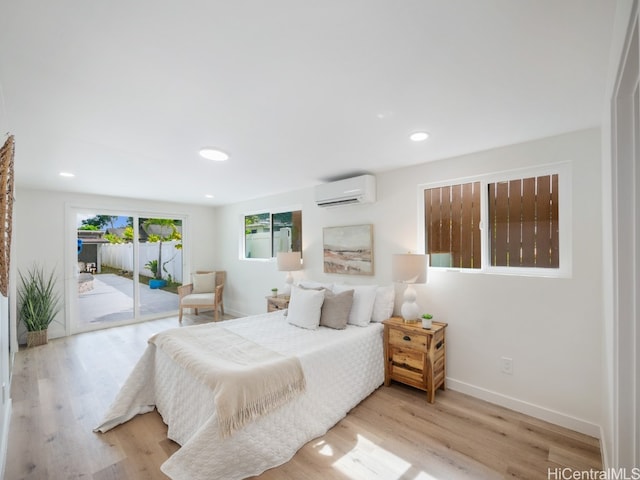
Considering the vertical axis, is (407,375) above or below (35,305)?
below

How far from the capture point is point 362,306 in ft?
9.84

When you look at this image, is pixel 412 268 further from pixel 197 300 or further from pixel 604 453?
pixel 197 300

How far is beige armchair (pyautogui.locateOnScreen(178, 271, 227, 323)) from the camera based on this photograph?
5020mm

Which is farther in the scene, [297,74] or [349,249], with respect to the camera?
[349,249]

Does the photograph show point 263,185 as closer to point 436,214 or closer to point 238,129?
point 238,129

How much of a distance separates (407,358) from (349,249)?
1.46 metres

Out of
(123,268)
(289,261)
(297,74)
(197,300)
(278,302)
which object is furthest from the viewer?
(123,268)

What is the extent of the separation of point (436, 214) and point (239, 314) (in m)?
4.16

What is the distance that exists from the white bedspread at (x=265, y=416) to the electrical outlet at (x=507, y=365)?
1.07 m

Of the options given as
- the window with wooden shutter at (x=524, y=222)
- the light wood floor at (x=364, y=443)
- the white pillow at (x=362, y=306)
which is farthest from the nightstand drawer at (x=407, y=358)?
the window with wooden shutter at (x=524, y=222)

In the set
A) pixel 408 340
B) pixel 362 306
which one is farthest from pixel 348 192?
pixel 408 340

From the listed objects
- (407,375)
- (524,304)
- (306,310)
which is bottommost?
(407,375)

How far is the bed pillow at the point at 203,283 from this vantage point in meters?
5.43

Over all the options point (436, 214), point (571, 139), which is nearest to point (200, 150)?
point (436, 214)
